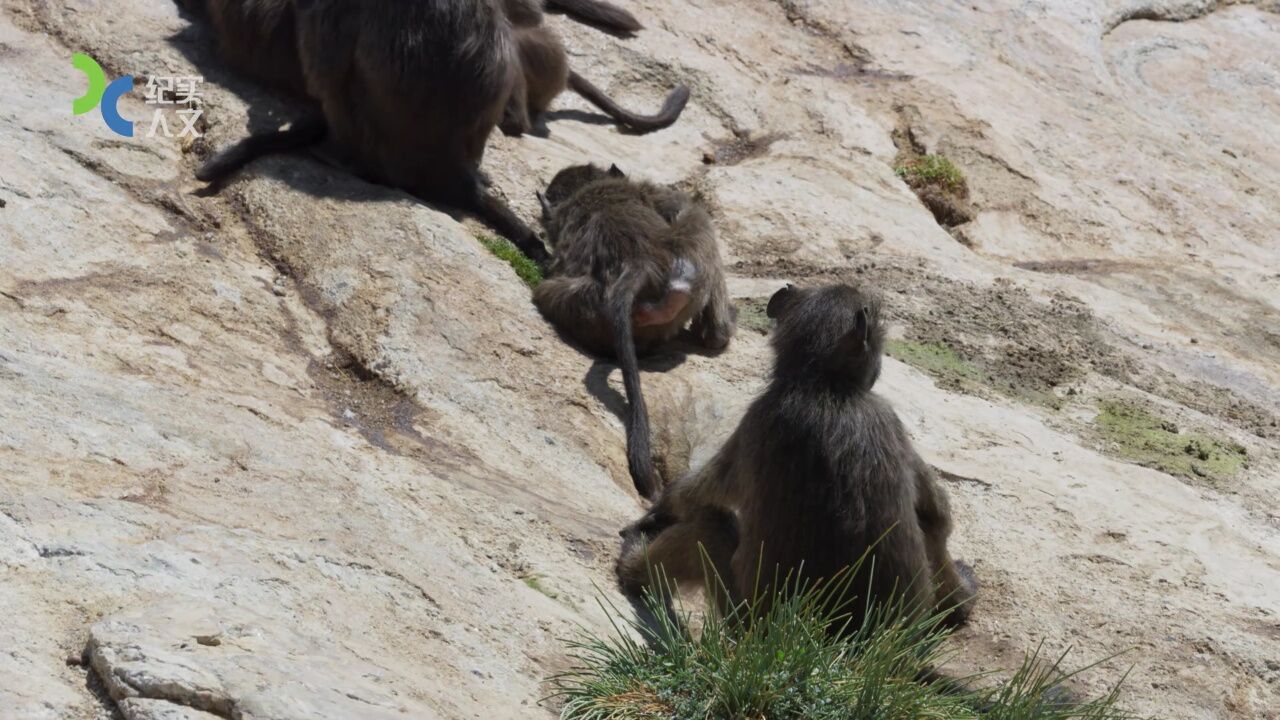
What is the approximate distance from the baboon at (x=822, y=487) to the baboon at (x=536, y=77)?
14.1ft

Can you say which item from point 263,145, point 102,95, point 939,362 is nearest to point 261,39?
point 263,145

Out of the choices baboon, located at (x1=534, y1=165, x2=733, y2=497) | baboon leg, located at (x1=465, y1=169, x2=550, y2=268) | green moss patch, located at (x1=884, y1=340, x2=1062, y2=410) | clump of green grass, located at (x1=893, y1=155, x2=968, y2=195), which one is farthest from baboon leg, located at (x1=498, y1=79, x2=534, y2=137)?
green moss patch, located at (x1=884, y1=340, x2=1062, y2=410)

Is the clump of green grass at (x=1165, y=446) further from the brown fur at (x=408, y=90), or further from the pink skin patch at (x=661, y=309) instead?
the brown fur at (x=408, y=90)

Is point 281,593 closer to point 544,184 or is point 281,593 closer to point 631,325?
point 631,325

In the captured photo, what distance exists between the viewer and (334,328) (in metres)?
6.90

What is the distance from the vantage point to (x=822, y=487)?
5277mm

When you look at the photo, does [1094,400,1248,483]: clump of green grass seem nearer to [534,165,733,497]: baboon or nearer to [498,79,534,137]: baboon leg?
[534,165,733,497]: baboon

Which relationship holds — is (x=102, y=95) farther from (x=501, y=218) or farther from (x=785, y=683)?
(x=785, y=683)

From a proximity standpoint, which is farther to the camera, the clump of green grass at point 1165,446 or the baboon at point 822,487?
the clump of green grass at point 1165,446

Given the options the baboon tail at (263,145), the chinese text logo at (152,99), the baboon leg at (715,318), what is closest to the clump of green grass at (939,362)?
the baboon leg at (715,318)

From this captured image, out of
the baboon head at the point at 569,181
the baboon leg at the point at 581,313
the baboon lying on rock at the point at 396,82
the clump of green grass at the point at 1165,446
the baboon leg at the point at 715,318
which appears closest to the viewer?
the clump of green grass at the point at 1165,446

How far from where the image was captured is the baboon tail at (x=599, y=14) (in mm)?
11164

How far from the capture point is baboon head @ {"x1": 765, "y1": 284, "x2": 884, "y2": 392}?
5.43 metres

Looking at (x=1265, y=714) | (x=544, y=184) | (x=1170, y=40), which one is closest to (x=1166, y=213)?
(x=1170, y=40)
